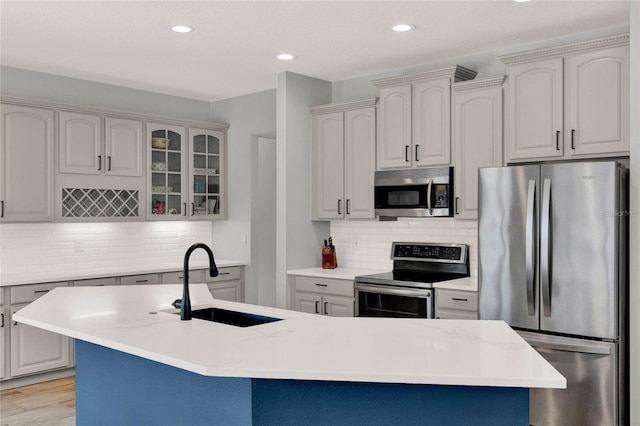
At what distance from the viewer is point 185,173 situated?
20.7 ft

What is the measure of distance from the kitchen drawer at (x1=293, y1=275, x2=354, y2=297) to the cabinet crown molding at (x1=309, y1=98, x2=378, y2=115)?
5.10 ft

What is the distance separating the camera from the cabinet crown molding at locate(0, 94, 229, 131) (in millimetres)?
5059

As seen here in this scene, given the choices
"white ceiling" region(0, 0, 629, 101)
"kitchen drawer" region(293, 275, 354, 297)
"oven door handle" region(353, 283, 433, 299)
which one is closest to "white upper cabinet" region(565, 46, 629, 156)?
"white ceiling" region(0, 0, 629, 101)

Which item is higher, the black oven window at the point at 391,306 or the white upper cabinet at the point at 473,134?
the white upper cabinet at the point at 473,134

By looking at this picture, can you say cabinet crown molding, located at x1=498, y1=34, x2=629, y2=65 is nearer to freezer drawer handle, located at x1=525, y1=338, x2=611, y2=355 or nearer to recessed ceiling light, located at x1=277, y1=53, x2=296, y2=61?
recessed ceiling light, located at x1=277, y1=53, x2=296, y2=61

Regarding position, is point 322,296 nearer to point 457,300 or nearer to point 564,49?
point 457,300

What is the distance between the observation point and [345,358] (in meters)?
2.00

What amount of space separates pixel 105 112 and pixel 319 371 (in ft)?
14.8

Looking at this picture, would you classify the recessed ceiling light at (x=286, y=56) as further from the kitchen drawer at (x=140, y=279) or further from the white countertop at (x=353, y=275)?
the kitchen drawer at (x=140, y=279)

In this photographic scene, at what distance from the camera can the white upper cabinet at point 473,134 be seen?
14.6ft

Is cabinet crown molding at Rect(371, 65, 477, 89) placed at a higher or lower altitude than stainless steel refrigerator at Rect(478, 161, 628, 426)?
higher

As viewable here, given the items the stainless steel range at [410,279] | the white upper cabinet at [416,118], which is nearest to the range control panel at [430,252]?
the stainless steel range at [410,279]

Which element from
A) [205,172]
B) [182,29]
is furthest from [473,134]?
[205,172]

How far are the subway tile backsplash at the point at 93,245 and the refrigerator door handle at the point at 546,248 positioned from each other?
3.84m
